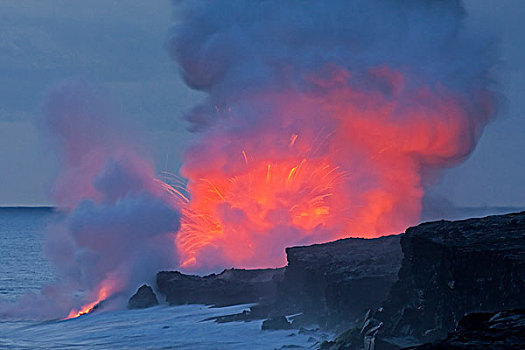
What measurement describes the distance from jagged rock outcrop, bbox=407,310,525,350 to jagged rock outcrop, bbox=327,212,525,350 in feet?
39.0

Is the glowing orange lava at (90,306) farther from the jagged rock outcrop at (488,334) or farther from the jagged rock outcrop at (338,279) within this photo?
the jagged rock outcrop at (488,334)

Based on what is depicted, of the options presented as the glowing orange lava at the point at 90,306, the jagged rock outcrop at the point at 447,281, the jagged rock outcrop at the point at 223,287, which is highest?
the glowing orange lava at the point at 90,306

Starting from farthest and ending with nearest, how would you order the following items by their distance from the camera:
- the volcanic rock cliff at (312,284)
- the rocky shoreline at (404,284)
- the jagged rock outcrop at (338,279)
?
the volcanic rock cliff at (312,284) → the jagged rock outcrop at (338,279) → the rocky shoreline at (404,284)

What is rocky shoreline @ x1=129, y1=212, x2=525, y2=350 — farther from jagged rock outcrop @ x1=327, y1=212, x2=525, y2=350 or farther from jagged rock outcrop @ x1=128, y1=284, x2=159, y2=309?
jagged rock outcrop @ x1=128, y1=284, x2=159, y2=309

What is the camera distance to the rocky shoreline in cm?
2989

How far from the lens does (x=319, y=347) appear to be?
3791 centimetres

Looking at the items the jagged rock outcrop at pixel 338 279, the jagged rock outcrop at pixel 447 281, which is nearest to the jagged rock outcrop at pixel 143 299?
the jagged rock outcrop at pixel 338 279

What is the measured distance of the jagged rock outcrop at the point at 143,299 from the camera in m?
56.8

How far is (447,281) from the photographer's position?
3189 centimetres

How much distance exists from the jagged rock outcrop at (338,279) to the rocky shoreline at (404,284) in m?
0.05

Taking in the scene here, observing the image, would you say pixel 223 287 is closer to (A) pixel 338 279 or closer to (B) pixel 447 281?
(A) pixel 338 279

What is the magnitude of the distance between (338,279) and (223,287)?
13.9 meters

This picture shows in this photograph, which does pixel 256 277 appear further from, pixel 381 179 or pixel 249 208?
pixel 381 179

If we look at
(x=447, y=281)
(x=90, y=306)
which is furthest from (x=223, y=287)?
(x=447, y=281)
